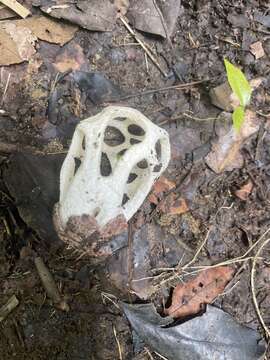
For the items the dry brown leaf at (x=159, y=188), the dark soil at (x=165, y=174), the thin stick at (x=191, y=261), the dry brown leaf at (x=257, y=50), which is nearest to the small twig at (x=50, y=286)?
the dark soil at (x=165, y=174)

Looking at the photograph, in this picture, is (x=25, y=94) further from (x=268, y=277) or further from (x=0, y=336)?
(x=268, y=277)

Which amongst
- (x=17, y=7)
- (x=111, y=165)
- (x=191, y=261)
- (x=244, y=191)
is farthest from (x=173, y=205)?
(x=17, y=7)

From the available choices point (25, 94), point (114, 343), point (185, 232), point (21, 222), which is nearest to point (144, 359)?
point (114, 343)

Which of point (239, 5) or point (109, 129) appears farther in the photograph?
point (239, 5)

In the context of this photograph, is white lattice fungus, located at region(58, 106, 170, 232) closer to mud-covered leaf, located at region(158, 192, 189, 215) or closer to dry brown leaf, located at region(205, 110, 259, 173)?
mud-covered leaf, located at region(158, 192, 189, 215)

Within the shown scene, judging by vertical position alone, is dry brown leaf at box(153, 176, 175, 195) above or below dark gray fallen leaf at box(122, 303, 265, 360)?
above

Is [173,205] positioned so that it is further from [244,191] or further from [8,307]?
[8,307]

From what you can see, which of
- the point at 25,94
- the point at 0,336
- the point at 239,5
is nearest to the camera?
the point at 0,336

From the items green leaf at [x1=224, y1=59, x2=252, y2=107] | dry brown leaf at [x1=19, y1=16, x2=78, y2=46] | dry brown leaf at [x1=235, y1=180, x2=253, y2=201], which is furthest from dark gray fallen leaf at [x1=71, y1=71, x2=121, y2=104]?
dry brown leaf at [x1=235, y1=180, x2=253, y2=201]
